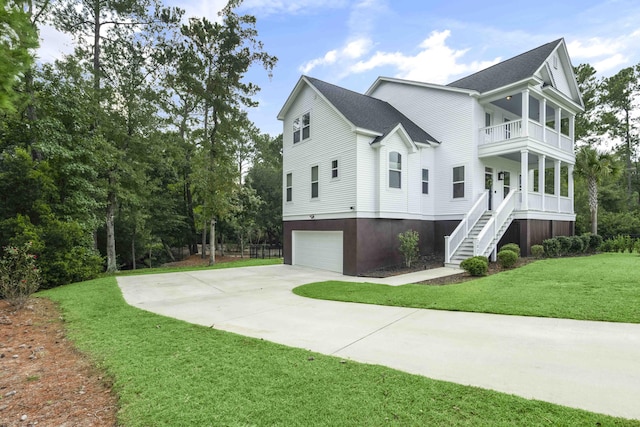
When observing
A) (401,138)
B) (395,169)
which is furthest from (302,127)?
(395,169)

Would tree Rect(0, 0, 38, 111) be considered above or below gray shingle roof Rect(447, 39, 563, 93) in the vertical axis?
below

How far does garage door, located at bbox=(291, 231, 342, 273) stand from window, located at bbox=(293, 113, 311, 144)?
15.4ft

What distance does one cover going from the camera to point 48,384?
3484 millimetres

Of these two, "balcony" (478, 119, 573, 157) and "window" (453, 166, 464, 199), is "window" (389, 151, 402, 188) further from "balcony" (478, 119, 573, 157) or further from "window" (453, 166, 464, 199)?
"balcony" (478, 119, 573, 157)

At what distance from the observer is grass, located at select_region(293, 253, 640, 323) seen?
574 cm

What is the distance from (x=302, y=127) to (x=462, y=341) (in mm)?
12962

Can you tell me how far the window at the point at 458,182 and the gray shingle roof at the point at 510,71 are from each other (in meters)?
3.67

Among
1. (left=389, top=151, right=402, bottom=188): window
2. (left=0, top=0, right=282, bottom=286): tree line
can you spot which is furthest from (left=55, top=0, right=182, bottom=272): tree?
(left=389, top=151, right=402, bottom=188): window

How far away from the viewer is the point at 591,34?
16.1 metres

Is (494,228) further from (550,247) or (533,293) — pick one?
(533,293)

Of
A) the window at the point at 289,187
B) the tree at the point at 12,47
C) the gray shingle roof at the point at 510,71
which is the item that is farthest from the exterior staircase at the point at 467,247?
the tree at the point at 12,47

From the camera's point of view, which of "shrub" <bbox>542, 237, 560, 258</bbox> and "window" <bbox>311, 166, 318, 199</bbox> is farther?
"window" <bbox>311, 166, 318, 199</bbox>

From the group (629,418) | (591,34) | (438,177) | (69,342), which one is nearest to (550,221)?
(438,177)

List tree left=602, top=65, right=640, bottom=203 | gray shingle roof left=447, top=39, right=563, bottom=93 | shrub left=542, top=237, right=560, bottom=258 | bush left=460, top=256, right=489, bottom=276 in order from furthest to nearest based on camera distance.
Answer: tree left=602, top=65, right=640, bottom=203, gray shingle roof left=447, top=39, right=563, bottom=93, shrub left=542, top=237, right=560, bottom=258, bush left=460, top=256, right=489, bottom=276
